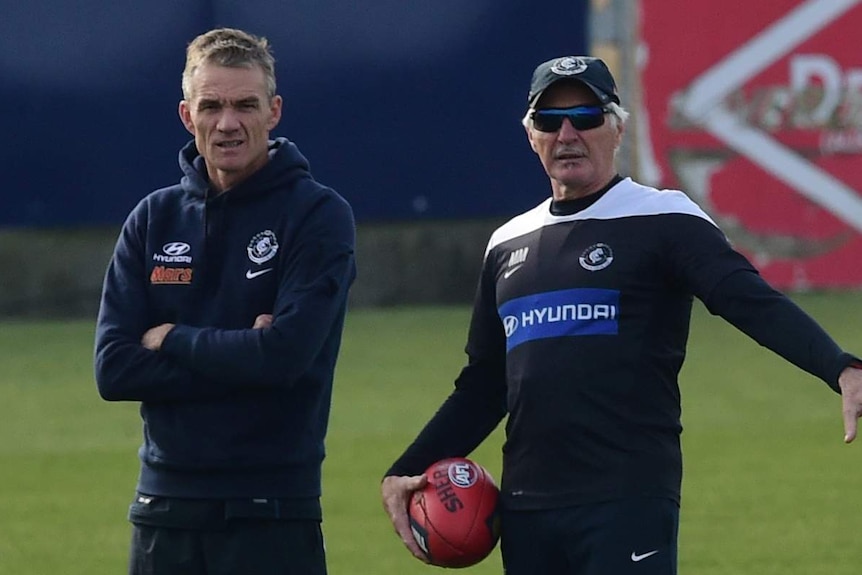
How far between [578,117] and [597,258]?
13.6 inches

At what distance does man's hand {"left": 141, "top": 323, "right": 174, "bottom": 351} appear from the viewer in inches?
184

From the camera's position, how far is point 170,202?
4824 millimetres

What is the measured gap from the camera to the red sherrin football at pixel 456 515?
4.57 m

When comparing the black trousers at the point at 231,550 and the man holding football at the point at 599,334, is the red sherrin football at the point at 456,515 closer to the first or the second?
the man holding football at the point at 599,334

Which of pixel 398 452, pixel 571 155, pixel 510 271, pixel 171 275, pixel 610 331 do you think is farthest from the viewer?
pixel 398 452

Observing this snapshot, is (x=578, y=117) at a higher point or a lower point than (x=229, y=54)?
lower

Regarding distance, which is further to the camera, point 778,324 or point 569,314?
point 569,314

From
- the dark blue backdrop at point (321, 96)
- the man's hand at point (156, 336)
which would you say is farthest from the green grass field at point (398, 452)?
the man's hand at point (156, 336)

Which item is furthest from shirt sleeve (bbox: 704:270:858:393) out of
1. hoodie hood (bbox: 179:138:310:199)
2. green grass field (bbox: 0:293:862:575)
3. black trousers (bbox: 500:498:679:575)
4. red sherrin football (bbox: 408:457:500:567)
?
green grass field (bbox: 0:293:862:575)

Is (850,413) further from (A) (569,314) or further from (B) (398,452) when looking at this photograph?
(B) (398,452)

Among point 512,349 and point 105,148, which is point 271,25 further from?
point 512,349

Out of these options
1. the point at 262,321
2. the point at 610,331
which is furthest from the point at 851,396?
the point at 262,321

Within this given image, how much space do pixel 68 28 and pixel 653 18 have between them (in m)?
5.67

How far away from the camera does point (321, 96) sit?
1772cm
